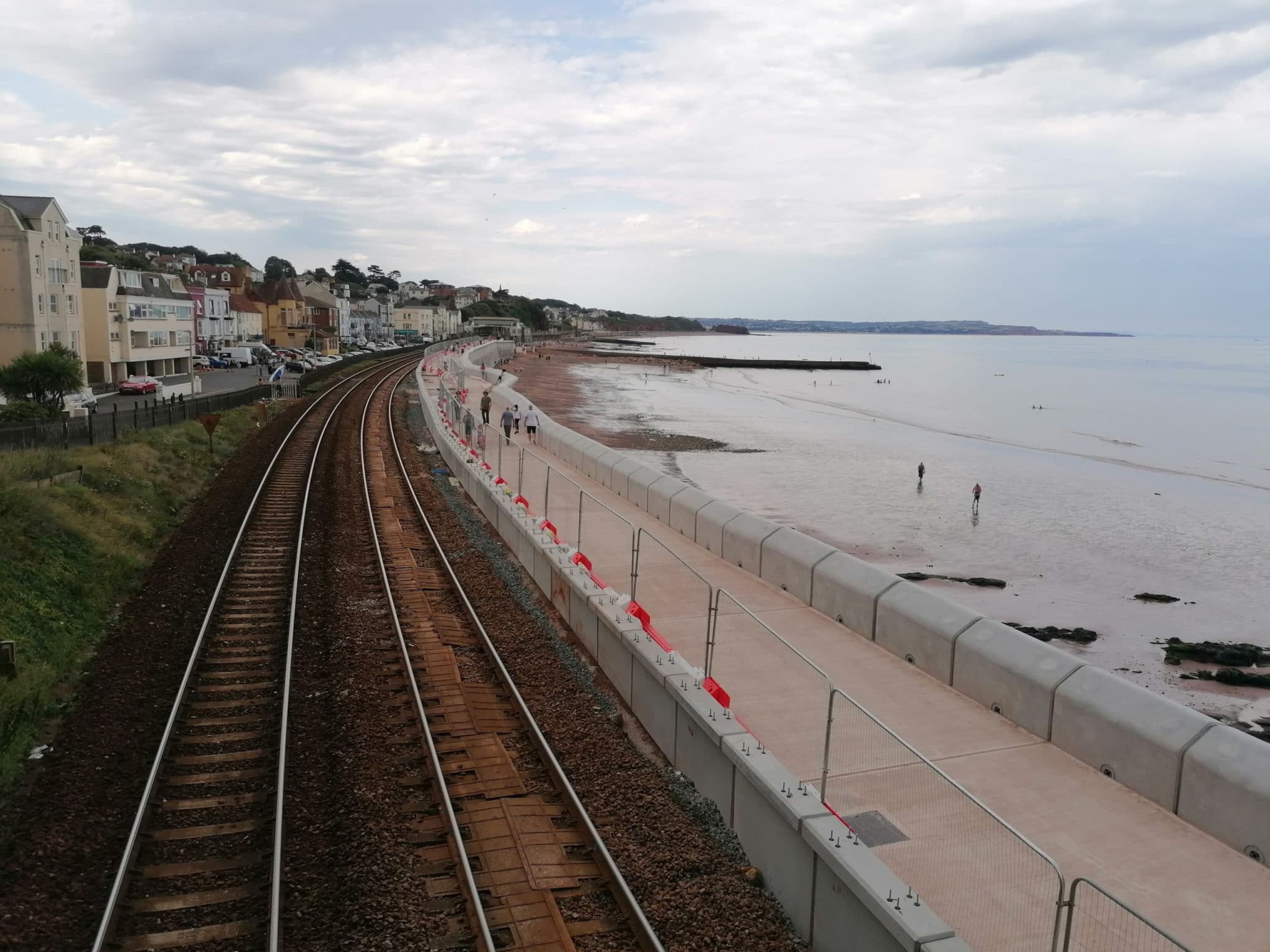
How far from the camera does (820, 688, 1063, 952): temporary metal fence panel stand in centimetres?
571

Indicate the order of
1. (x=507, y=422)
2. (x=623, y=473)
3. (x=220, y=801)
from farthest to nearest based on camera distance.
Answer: (x=507, y=422) → (x=623, y=473) → (x=220, y=801)

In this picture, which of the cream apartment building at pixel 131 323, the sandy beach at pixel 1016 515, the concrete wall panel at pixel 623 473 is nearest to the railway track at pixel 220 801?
the concrete wall panel at pixel 623 473

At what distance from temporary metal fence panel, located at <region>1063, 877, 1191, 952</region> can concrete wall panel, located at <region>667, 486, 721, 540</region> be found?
11.6 meters

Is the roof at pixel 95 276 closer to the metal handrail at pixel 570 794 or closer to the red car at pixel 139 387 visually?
the red car at pixel 139 387

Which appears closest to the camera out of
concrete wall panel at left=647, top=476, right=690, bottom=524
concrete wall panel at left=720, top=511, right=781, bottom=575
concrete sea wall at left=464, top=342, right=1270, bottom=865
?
concrete sea wall at left=464, top=342, right=1270, bottom=865

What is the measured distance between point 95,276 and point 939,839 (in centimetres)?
6898

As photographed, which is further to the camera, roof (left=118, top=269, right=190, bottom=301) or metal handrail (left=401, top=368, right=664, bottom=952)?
roof (left=118, top=269, right=190, bottom=301)

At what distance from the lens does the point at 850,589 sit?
1183 centimetres

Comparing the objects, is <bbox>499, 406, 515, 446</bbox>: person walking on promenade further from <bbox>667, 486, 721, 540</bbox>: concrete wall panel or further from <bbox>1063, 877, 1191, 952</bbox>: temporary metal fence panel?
<bbox>1063, 877, 1191, 952</bbox>: temporary metal fence panel

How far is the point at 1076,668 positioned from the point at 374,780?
21.9 feet

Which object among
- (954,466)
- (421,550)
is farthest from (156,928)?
(954,466)

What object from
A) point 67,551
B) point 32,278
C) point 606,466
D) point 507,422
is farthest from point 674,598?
point 32,278

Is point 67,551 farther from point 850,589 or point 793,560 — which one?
point 850,589

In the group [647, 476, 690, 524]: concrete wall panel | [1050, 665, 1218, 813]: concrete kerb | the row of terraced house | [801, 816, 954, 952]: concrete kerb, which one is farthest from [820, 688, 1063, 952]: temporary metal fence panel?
the row of terraced house
